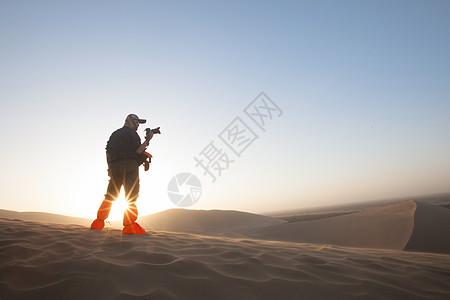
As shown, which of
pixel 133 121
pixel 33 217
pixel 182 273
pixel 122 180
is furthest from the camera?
pixel 33 217

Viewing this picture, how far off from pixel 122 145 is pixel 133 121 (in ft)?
1.98

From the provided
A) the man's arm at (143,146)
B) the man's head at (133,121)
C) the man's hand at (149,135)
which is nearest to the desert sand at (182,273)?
the man's arm at (143,146)

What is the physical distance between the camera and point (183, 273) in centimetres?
204

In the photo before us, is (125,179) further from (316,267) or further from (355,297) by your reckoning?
(355,297)

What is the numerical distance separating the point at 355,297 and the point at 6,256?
10.6 feet

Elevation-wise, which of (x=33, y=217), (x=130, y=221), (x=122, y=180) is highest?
(x=122, y=180)

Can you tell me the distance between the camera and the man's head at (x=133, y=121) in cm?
439

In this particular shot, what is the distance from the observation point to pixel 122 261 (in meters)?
2.23

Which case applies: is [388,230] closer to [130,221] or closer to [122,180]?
[130,221]

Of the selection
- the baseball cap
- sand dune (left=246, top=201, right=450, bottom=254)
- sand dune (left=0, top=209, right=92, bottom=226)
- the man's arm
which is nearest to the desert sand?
the man's arm

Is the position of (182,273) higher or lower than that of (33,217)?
higher

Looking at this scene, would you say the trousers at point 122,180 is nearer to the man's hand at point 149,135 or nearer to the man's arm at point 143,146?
the man's arm at point 143,146

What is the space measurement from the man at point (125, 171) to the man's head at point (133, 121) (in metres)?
0.16

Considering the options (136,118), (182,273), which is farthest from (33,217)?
(182,273)
